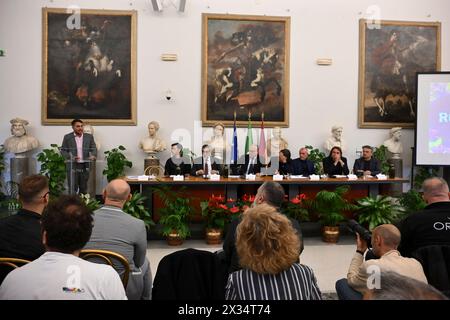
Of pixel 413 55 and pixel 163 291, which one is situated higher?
pixel 413 55

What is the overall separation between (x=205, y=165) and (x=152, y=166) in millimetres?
1838

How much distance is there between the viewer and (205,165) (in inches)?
348

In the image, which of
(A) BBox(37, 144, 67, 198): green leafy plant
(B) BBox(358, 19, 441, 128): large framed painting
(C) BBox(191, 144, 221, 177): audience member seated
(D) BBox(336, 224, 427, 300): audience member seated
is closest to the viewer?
(D) BBox(336, 224, 427, 300): audience member seated

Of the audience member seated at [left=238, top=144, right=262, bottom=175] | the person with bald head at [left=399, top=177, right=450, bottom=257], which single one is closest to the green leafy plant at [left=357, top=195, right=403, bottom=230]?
the audience member seated at [left=238, top=144, right=262, bottom=175]

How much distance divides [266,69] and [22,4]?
19.2ft

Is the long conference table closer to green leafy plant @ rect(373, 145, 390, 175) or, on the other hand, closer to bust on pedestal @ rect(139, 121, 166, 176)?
green leafy plant @ rect(373, 145, 390, 175)

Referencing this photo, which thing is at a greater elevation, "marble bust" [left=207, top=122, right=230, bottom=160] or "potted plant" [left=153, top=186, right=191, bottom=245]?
"marble bust" [left=207, top=122, right=230, bottom=160]

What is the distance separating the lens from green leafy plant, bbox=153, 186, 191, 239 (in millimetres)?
7086

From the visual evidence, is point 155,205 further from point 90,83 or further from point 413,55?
point 413,55

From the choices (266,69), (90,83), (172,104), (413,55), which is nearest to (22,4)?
(90,83)

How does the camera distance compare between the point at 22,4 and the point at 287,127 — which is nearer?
the point at 22,4

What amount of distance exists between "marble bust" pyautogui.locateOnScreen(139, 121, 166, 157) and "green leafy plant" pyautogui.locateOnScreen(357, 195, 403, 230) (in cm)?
501

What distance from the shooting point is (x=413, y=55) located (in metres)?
11.6

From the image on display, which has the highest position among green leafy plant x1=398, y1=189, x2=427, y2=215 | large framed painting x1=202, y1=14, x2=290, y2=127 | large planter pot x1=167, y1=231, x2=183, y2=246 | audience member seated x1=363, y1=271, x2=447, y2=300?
large framed painting x1=202, y1=14, x2=290, y2=127
